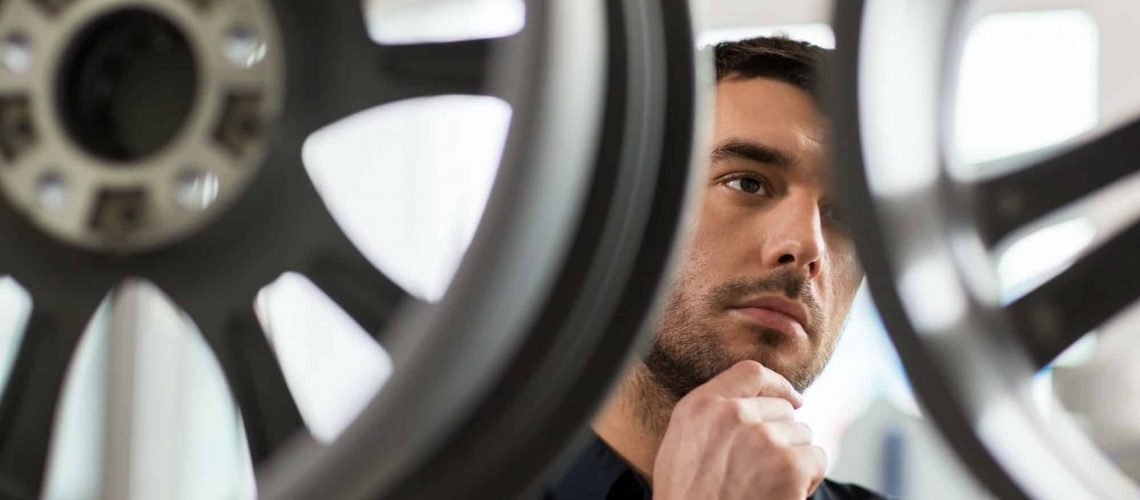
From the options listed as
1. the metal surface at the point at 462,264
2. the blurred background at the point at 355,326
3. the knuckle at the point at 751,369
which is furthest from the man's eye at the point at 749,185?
the metal surface at the point at 462,264

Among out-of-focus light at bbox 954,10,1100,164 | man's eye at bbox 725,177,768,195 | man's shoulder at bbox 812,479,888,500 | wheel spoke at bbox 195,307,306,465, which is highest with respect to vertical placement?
out-of-focus light at bbox 954,10,1100,164

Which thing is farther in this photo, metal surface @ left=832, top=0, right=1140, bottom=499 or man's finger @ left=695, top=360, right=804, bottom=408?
man's finger @ left=695, top=360, right=804, bottom=408

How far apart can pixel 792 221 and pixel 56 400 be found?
3.13 feet

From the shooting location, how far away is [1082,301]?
67 centimetres

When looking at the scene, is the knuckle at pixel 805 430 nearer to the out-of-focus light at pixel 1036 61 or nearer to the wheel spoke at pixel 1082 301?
the out-of-focus light at pixel 1036 61

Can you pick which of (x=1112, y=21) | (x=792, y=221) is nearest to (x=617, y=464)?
(x=792, y=221)

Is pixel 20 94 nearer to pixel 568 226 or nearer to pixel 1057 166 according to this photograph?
pixel 568 226

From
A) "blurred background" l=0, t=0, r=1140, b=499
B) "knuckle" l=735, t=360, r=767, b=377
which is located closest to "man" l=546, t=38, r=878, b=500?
"knuckle" l=735, t=360, r=767, b=377

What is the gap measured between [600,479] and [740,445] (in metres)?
0.33

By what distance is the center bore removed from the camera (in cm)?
67

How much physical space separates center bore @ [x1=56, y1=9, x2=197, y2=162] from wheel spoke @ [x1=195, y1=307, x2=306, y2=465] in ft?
0.32

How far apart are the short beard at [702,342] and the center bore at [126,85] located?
3.18 feet

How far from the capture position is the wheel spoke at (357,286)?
0.66 meters

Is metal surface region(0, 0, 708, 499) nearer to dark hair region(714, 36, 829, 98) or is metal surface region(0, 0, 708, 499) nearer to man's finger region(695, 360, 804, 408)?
man's finger region(695, 360, 804, 408)
